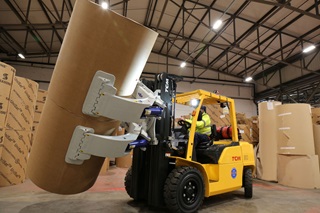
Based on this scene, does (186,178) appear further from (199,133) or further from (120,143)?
(120,143)

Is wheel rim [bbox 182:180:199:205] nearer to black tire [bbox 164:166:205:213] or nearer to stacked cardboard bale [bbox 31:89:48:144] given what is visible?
black tire [bbox 164:166:205:213]

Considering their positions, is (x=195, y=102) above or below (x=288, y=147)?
above

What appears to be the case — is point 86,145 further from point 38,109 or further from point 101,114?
point 38,109

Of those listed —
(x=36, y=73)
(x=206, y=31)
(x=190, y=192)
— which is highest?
(x=206, y=31)

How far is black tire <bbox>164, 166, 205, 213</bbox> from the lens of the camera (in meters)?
2.99

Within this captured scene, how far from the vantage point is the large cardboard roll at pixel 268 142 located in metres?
6.27

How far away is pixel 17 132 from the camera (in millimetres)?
4996

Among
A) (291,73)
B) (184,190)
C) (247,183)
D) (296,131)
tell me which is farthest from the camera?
(291,73)

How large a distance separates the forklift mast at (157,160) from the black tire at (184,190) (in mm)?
152

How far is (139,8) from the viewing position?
1034cm

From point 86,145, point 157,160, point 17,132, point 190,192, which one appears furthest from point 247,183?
point 17,132

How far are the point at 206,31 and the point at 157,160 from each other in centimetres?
914

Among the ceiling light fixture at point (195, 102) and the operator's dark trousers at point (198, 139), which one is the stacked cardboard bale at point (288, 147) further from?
the ceiling light fixture at point (195, 102)

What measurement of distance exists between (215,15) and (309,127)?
20.0 ft
